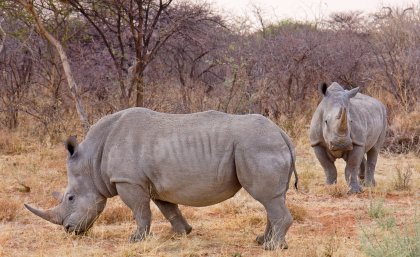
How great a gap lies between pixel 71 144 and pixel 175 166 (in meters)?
1.03

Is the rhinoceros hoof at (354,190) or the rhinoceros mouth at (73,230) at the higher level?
the rhinoceros mouth at (73,230)

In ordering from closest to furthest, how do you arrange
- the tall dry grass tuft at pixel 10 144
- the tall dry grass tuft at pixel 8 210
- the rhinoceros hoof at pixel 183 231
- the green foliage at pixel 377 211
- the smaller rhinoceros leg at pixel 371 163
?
the rhinoceros hoof at pixel 183 231 → the green foliage at pixel 377 211 → the tall dry grass tuft at pixel 8 210 → the smaller rhinoceros leg at pixel 371 163 → the tall dry grass tuft at pixel 10 144

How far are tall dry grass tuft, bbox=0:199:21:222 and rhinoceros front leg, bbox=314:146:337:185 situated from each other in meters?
3.81

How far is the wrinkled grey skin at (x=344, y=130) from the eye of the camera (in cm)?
851

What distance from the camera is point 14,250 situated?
5902mm

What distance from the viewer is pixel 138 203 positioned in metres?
6.05

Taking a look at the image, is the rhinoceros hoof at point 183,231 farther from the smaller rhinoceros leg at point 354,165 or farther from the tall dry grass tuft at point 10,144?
the tall dry grass tuft at point 10,144

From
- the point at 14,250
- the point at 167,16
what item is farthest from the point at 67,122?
the point at 14,250

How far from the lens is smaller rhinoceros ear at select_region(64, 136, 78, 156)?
6266 mm

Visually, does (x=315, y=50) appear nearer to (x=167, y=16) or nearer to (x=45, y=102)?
(x=167, y=16)

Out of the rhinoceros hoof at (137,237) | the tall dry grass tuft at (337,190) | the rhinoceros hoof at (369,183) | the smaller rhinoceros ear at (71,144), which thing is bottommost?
the rhinoceros hoof at (369,183)

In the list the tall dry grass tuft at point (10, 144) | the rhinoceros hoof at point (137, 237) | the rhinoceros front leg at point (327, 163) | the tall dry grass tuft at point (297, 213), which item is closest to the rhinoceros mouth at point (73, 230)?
the rhinoceros hoof at point (137, 237)

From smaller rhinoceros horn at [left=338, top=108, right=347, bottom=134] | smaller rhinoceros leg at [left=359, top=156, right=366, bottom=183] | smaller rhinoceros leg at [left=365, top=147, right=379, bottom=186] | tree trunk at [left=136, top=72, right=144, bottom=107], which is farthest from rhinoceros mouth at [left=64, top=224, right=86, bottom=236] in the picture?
tree trunk at [left=136, top=72, right=144, bottom=107]

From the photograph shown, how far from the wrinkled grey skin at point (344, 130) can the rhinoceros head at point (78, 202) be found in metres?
3.30
